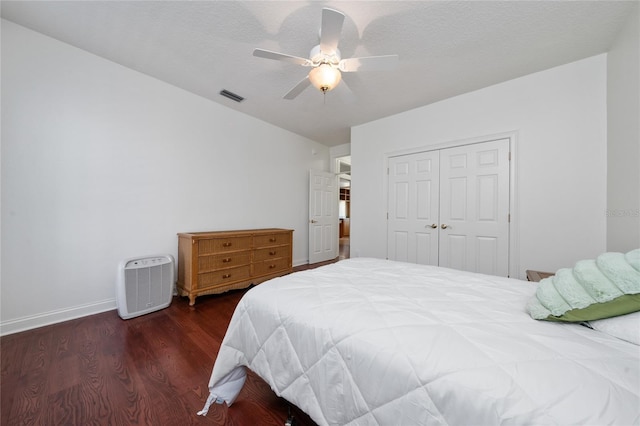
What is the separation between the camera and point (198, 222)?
316cm

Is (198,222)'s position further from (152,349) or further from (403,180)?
(403,180)

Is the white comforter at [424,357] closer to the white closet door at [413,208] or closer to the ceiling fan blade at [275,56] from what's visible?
the ceiling fan blade at [275,56]

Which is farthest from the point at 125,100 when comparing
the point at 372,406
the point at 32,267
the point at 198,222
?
the point at 372,406

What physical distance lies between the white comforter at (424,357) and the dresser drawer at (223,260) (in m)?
1.78

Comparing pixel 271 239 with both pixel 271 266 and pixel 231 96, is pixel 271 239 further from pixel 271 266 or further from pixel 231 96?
pixel 231 96

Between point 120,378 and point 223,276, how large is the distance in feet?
4.83

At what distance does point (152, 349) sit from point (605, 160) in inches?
173

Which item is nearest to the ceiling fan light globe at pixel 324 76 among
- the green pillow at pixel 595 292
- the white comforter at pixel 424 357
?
the white comforter at pixel 424 357

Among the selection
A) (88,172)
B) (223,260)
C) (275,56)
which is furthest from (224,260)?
(275,56)

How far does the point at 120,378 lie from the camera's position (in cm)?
148

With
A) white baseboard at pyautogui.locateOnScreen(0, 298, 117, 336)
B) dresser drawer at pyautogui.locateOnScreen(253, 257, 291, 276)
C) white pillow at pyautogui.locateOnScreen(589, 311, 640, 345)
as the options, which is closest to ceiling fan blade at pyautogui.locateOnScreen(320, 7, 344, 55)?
white pillow at pyautogui.locateOnScreen(589, 311, 640, 345)

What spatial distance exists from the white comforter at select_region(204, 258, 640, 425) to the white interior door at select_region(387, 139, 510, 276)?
5.90 feet

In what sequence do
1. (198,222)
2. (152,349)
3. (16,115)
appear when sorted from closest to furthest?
(152,349)
(16,115)
(198,222)

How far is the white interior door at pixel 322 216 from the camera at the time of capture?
4.69 meters
